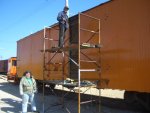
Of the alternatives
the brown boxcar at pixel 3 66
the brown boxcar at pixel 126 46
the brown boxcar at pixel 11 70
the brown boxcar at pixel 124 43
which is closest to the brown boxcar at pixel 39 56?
the brown boxcar at pixel 124 43

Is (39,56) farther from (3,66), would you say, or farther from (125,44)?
(3,66)

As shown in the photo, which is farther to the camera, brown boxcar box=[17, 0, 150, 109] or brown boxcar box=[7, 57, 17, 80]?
brown boxcar box=[7, 57, 17, 80]

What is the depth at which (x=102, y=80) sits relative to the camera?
9.43m

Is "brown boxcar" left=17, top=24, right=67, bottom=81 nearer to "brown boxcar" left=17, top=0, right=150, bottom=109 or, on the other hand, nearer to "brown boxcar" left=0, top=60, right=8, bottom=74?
"brown boxcar" left=17, top=0, right=150, bottom=109

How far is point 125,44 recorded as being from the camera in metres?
8.60

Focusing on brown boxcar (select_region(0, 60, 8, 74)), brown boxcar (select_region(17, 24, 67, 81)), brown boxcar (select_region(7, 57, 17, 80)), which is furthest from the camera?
brown boxcar (select_region(0, 60, 8, 74))

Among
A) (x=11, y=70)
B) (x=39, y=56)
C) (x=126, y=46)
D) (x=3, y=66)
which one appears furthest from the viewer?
(x=3, y=66)

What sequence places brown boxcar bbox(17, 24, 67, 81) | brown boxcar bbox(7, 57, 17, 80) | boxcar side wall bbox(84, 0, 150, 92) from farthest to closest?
brown boxcar bbox(7, 57, 17, 80) → brown boxcar bbox(17, 24, 67, 81) → boxcar side wall bbox(84, 0, 150, 92)

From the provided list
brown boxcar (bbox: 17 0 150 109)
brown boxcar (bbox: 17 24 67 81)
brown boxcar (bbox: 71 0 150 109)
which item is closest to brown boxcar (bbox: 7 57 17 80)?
brown boxcar (bbox: 17 24 67 81)

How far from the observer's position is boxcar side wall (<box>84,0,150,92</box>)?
310 inches

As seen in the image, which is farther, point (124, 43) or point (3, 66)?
point (3, 66)

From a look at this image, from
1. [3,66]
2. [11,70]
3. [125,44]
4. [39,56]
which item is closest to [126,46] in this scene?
[125,44]

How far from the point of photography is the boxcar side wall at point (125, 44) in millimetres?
7867

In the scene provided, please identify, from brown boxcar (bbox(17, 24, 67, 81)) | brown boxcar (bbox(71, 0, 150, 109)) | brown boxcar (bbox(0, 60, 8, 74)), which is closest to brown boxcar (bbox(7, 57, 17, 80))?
brown boxcar (bbox(17, 24, 67, 81))
